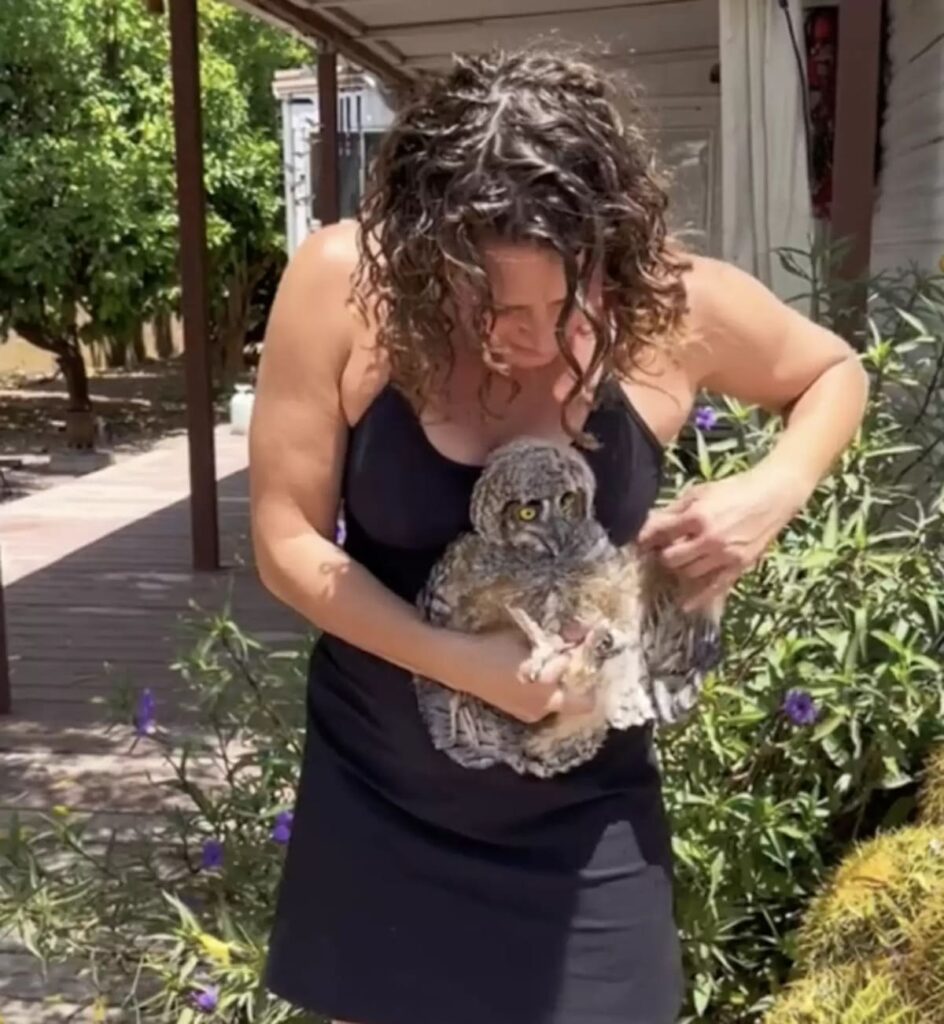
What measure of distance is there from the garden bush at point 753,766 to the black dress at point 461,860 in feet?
2.45

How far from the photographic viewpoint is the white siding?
3.95m

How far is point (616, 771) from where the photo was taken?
1492 millimetres

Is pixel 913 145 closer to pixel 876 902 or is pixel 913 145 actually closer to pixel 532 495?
pixel 876 902

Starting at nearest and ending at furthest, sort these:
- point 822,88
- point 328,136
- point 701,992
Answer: point 701,992
point 822,88
point 328,136

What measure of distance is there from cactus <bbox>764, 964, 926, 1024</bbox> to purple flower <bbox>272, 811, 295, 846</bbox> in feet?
2.53

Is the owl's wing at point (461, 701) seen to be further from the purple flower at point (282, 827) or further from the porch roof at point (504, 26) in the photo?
the porch roof at point (504, 26)

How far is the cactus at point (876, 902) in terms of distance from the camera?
1840 mm

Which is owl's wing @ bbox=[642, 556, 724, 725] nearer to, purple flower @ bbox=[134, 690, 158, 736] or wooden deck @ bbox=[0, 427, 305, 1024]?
purple flower @ bbox=[134, 690, 158, 736]

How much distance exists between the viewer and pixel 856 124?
3.31 meters

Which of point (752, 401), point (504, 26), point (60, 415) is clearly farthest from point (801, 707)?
point (60, 415)

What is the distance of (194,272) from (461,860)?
4.99m

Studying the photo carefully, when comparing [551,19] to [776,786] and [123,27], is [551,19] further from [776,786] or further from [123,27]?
[123,27]

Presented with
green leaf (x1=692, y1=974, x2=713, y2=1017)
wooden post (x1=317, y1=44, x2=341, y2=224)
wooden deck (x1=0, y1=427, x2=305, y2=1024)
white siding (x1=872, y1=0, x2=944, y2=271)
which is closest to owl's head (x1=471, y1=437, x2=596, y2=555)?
green leaf (x1=692, y1=974, x2=713, y2=1017)

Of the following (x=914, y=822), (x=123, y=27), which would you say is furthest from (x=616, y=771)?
(x=123, y=27)
